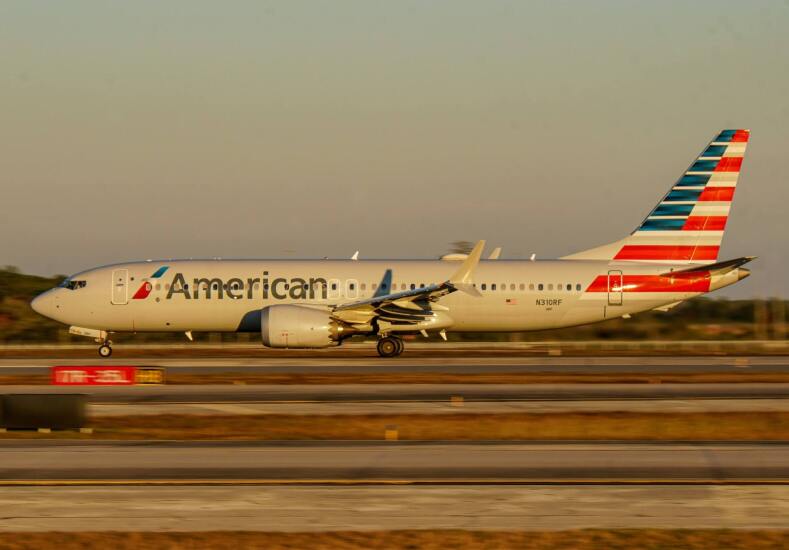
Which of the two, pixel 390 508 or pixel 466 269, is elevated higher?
pixel 466 269

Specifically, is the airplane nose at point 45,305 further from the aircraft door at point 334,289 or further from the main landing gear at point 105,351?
the aircraft door at point 334,289

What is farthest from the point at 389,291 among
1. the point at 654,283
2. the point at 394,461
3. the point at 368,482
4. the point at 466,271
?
the point at 368,482

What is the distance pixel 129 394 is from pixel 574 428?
1405 cm

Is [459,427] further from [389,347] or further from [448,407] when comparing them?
[389,347]

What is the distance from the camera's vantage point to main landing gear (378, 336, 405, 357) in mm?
48156

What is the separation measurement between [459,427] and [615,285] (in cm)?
2599

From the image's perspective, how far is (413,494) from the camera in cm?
1634

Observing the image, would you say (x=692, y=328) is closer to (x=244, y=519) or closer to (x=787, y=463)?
(x=787, y=463)

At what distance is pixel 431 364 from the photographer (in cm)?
4297

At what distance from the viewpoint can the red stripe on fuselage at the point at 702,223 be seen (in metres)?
50.6

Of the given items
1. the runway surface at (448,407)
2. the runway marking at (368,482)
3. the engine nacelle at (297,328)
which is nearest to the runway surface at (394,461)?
the runway marking at (368,482)

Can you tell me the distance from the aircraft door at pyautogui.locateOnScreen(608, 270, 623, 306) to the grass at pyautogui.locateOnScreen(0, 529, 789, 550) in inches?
1409

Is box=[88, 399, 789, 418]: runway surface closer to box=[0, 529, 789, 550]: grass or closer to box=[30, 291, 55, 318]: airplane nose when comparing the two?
box=[0, 529, 789, 550]: grass

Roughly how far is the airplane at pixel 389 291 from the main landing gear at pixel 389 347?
0.15ft
